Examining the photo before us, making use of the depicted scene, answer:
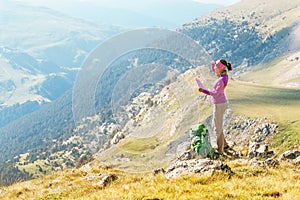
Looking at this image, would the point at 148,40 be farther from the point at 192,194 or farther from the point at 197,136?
the point at 192,194

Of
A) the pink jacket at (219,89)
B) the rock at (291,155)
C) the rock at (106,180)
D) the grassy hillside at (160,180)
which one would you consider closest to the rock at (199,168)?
the grassy hillside at (160,180)

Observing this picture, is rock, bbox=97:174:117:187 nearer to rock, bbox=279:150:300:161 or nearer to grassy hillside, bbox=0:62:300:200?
grassy hillside, bbox=0:62:300:200

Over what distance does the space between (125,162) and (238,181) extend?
31.8ft

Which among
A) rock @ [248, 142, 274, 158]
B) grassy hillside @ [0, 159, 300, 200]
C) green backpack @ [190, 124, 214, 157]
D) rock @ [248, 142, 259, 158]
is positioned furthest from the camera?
rock @ [248, 142, 274, 158]

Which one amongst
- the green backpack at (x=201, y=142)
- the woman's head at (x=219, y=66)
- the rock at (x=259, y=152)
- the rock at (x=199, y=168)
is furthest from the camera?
the rock at (x=259, y=152)

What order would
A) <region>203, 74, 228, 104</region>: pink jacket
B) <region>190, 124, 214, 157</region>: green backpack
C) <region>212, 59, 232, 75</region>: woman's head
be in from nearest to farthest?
<region>203, 74, 228, 104</region>: pink jacket
<region>212, 59, 232, 75</region>: woman's head
<region>190, 124, 214, 157</region>: green backpack

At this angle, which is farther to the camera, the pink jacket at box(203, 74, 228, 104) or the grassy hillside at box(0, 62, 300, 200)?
the pink jacket at box(203, 74, 228, 104)

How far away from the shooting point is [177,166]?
15.4m

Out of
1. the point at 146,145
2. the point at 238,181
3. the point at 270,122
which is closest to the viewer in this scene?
the point at 238,181

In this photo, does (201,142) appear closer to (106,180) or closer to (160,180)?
(106,180)

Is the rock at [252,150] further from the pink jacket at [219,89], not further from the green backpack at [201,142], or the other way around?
the pink jacket at [219,89]

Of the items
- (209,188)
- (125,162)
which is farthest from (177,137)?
(209,188)

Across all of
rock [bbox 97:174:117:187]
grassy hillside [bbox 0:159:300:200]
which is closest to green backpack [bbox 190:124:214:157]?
grassy hillside [bbox 0:159:300:200]

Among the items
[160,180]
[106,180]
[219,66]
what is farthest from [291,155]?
[106,180]
